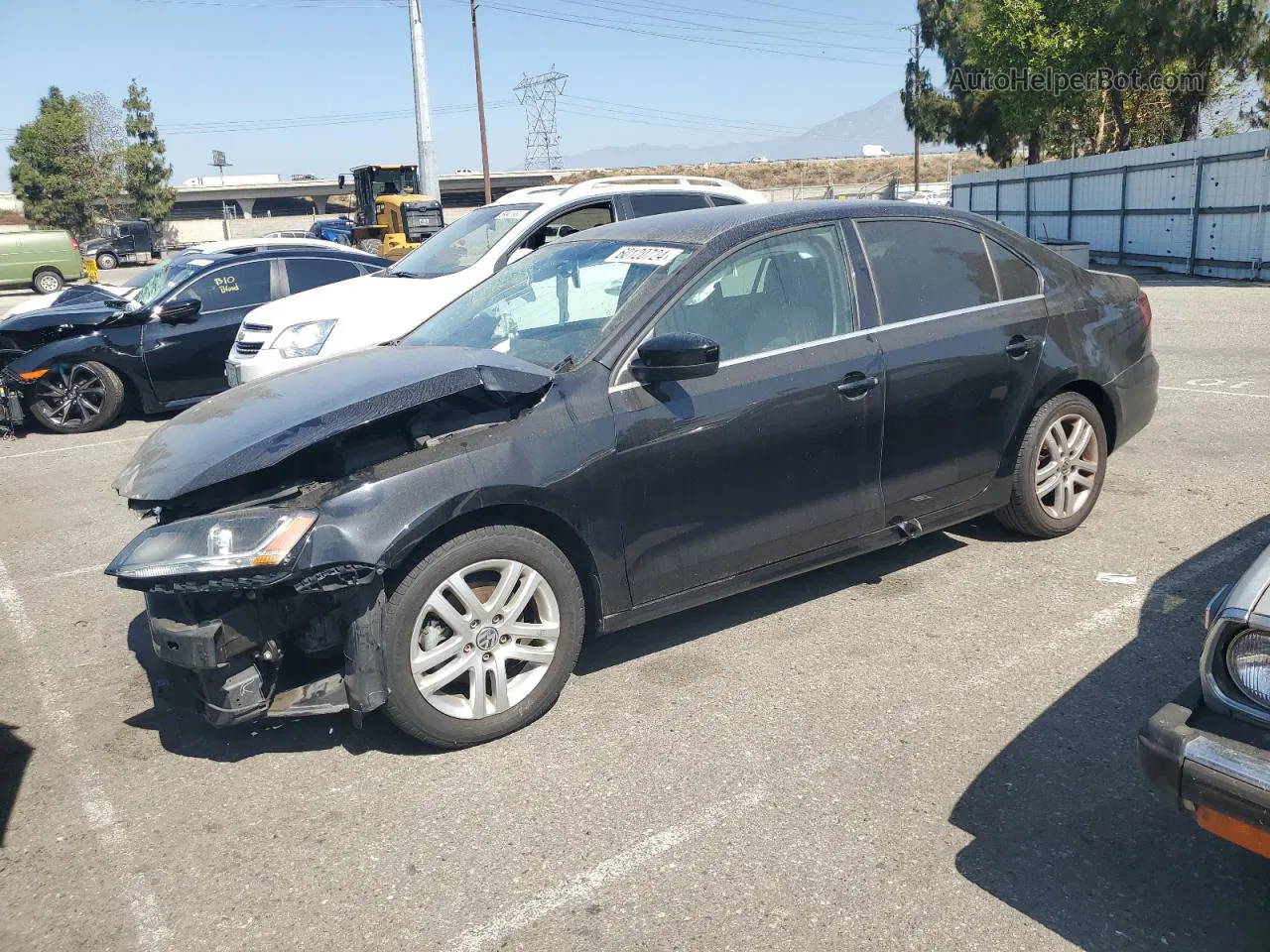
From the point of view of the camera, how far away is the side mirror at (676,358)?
3.65 meters

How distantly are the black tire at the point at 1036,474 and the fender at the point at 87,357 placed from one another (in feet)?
26.5

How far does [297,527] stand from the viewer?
126 inches

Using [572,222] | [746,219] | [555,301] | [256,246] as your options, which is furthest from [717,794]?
[256,246]

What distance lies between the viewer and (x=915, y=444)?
4.42 meters

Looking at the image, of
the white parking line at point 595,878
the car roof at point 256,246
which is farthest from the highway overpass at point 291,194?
the white parking line at point 595,878

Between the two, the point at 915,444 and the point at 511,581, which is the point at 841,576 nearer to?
the point at 915,444

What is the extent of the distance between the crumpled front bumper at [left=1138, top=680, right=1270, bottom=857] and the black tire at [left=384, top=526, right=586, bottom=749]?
6.15 feet

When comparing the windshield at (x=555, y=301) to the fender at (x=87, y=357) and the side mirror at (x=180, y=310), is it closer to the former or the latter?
the side mirror at (x=180, y=310)

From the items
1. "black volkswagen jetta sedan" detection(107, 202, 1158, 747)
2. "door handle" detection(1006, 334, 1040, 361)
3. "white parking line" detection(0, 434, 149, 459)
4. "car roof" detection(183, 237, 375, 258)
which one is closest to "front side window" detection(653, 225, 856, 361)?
"black volkswagen jetta sedan" detection(107, 202, 1158, 747)

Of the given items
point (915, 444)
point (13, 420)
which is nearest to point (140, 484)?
point (915, 444)

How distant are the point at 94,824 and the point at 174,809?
237 mm

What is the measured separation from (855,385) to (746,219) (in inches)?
33.0

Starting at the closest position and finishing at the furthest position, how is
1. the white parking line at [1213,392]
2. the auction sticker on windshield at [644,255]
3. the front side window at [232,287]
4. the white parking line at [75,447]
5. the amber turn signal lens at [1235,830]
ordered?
the amber turn signal lens at [1235,830] → the auction sticker on windshield at [644,255] → the white parking line at [1213,392] → the white parking line at [75,447] → the front side window at [232,287]

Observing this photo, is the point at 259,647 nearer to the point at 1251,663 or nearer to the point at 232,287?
the point at 1251,663
